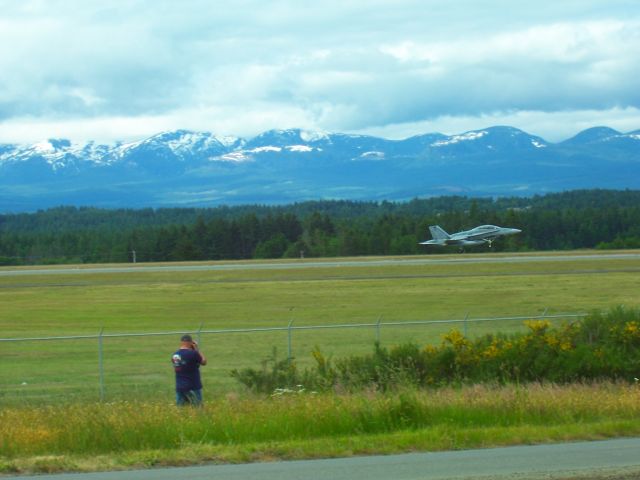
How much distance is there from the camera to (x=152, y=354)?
3180 centimetres

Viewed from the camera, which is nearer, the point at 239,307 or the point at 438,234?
the point at 239,307

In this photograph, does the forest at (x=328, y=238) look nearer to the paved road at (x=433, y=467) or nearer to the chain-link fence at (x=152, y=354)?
the chain-link fence at (x=152, y=354)

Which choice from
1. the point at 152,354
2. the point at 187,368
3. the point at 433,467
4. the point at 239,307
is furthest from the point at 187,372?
the point at 239,307

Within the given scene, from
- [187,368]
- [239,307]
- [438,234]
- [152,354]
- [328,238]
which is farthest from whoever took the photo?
[328,238]

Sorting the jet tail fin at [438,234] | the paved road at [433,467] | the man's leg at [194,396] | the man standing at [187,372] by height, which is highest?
the jet tail fin at [438,234]

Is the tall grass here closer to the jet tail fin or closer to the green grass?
the green grass

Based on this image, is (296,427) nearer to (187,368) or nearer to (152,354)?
(187,368)

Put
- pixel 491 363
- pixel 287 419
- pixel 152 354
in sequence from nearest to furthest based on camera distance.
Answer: pixel 287 419 → pixel 491 363 → pixel 152 354

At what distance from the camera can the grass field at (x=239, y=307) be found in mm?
28688

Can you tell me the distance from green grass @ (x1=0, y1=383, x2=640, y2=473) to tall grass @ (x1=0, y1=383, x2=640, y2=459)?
0.05ft

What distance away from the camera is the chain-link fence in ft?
81.5

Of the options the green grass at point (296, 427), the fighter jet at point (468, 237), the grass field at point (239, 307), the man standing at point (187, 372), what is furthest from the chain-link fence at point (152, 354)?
the fighter jet at point (468, 237)

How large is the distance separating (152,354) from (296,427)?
18477 mm

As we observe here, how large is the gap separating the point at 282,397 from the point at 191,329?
22982 millimetres
